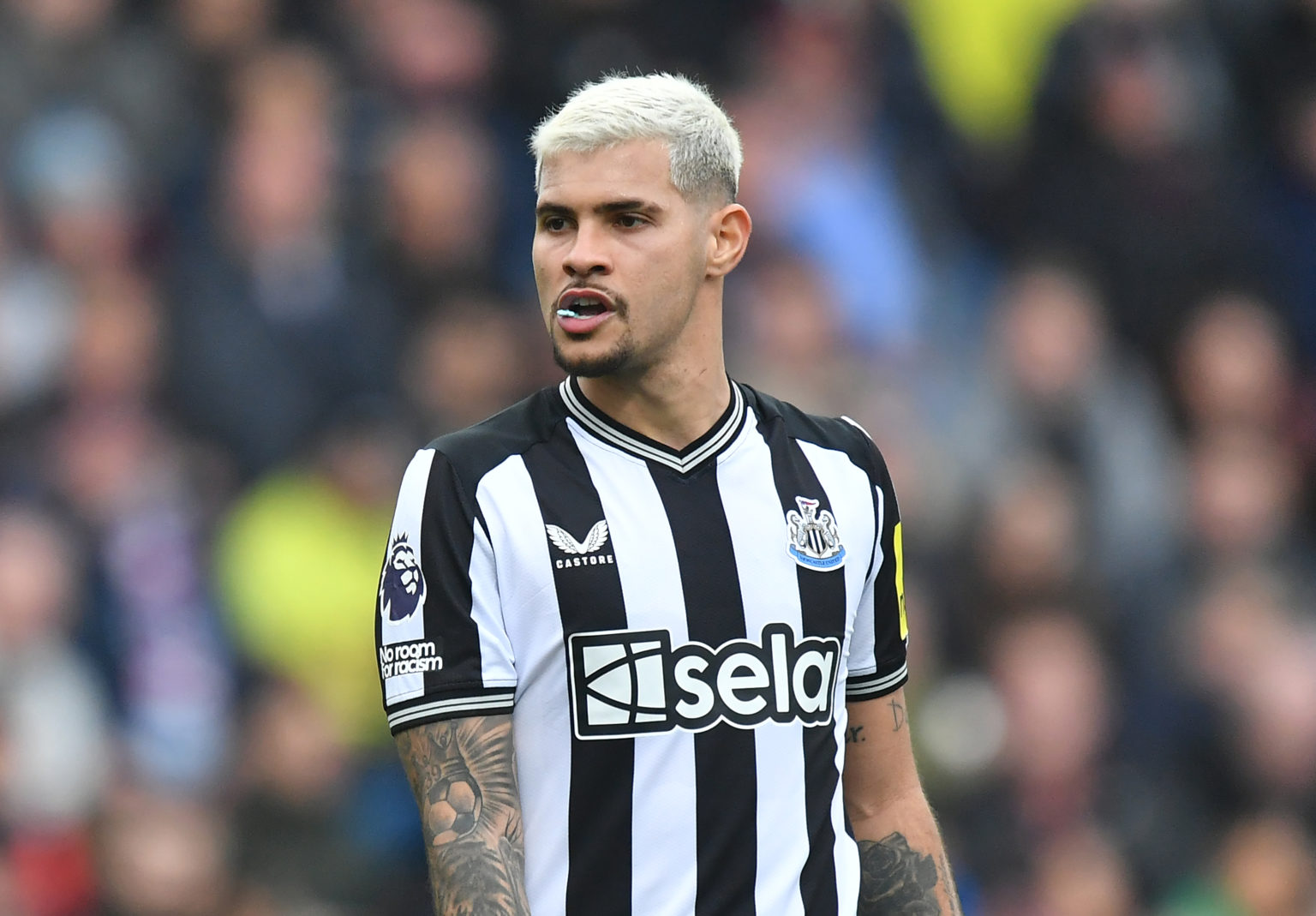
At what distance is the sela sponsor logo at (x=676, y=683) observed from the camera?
3234 millimetres

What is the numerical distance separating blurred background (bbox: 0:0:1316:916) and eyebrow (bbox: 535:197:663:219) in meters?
3.69

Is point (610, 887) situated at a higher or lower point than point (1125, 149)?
lower

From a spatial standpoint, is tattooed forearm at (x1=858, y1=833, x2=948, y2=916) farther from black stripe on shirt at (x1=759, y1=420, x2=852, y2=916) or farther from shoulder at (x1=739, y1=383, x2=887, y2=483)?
shoulder at (x1=739, y1=383, x2=887, y2=483)

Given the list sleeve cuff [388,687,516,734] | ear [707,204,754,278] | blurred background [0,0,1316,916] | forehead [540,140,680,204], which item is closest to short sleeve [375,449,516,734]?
sleeve cuff [388,687,516,734]

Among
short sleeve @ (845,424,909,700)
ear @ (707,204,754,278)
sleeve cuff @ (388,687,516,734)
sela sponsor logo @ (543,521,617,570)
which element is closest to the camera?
sleeve cuff @ (388,687,516,734)

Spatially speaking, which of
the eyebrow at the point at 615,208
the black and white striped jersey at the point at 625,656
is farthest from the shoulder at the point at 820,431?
the eyebrow at the point at 615,208

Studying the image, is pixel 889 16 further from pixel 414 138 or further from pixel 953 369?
pixel 414 138

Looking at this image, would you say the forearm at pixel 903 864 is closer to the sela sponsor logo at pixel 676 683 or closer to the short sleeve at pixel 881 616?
the short sleeve at pixel 881 616

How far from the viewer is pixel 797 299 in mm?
7996

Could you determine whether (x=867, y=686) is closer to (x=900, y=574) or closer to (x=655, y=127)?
(x=900, y=574)

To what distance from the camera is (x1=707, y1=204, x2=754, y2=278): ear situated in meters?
3.51

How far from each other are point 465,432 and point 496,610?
0.34 meters

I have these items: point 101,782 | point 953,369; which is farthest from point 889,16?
→ point 101,782

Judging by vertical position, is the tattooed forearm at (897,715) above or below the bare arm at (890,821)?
above
